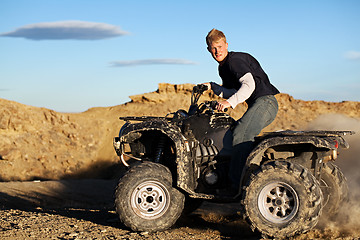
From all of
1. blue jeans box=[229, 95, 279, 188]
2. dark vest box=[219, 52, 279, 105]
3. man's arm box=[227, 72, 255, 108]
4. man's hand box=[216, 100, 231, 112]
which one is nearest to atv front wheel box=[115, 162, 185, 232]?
blue jeans box=[229, 95, 279, 188]

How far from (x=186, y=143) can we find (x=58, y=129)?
57.5 ft

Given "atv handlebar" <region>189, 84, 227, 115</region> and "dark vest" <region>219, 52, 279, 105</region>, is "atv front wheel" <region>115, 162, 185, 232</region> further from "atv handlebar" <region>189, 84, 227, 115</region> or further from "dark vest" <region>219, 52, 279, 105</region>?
"dark vest" <region>219, 52, 279, 105</region>

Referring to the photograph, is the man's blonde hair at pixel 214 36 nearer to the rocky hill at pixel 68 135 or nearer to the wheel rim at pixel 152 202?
the wheel rim at pixel 152 202

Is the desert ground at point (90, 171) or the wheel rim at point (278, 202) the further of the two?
the desert ground at point (90, 171)

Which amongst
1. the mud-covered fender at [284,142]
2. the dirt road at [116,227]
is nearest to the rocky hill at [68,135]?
the dirt road at [116,227]

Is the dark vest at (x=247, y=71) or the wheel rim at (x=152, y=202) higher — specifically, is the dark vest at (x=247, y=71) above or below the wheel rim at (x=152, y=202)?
above

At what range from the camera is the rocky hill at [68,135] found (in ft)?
69.5

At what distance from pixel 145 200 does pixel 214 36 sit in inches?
96.7

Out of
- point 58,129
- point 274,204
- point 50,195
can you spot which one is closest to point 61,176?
point 58,129

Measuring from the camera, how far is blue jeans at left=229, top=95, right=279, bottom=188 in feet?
21.7

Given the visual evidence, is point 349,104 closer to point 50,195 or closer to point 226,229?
point 50,195

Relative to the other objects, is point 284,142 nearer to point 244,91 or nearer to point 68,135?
point 244,91

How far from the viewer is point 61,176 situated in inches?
841

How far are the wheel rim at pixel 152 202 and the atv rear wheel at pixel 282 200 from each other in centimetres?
116
